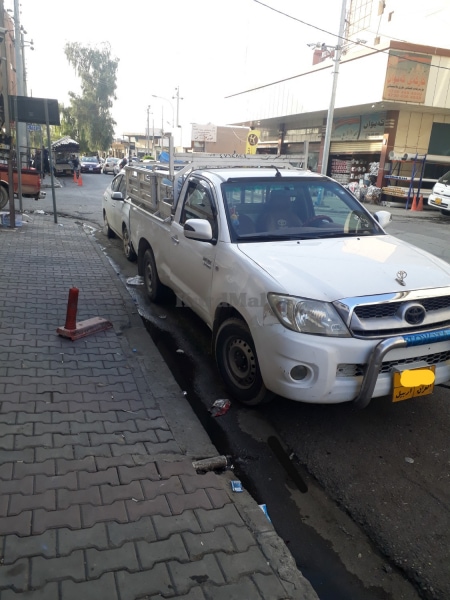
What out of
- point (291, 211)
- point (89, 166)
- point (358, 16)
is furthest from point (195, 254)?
point (89, 166)

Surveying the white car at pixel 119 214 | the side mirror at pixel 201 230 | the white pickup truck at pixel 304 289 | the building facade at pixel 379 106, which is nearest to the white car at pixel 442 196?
the building facade at pixel 379 106

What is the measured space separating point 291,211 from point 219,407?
203 centimetres

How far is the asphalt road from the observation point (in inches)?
100

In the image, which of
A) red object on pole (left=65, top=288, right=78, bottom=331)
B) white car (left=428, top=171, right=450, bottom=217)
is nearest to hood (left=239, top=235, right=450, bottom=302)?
red object on pole (left=65, top=288, right=78, bottom=331)

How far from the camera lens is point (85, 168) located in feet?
137

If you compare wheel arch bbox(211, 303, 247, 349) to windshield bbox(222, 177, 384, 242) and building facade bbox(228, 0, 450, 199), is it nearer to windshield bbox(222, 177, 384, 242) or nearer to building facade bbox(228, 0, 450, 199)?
windshield bbox(222, 177, 384, 242)

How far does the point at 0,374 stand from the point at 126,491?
1.83m

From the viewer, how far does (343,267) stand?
3613 mm

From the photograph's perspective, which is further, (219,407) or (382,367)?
(219,407)

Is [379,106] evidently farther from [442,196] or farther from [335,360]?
[335,360]

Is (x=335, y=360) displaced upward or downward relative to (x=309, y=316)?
downward

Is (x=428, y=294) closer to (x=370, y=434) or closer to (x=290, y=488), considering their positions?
(x=370, y=434)

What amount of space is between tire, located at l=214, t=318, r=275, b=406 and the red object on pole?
5.39ft

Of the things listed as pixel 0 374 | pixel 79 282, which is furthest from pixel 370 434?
pixel 79 282
